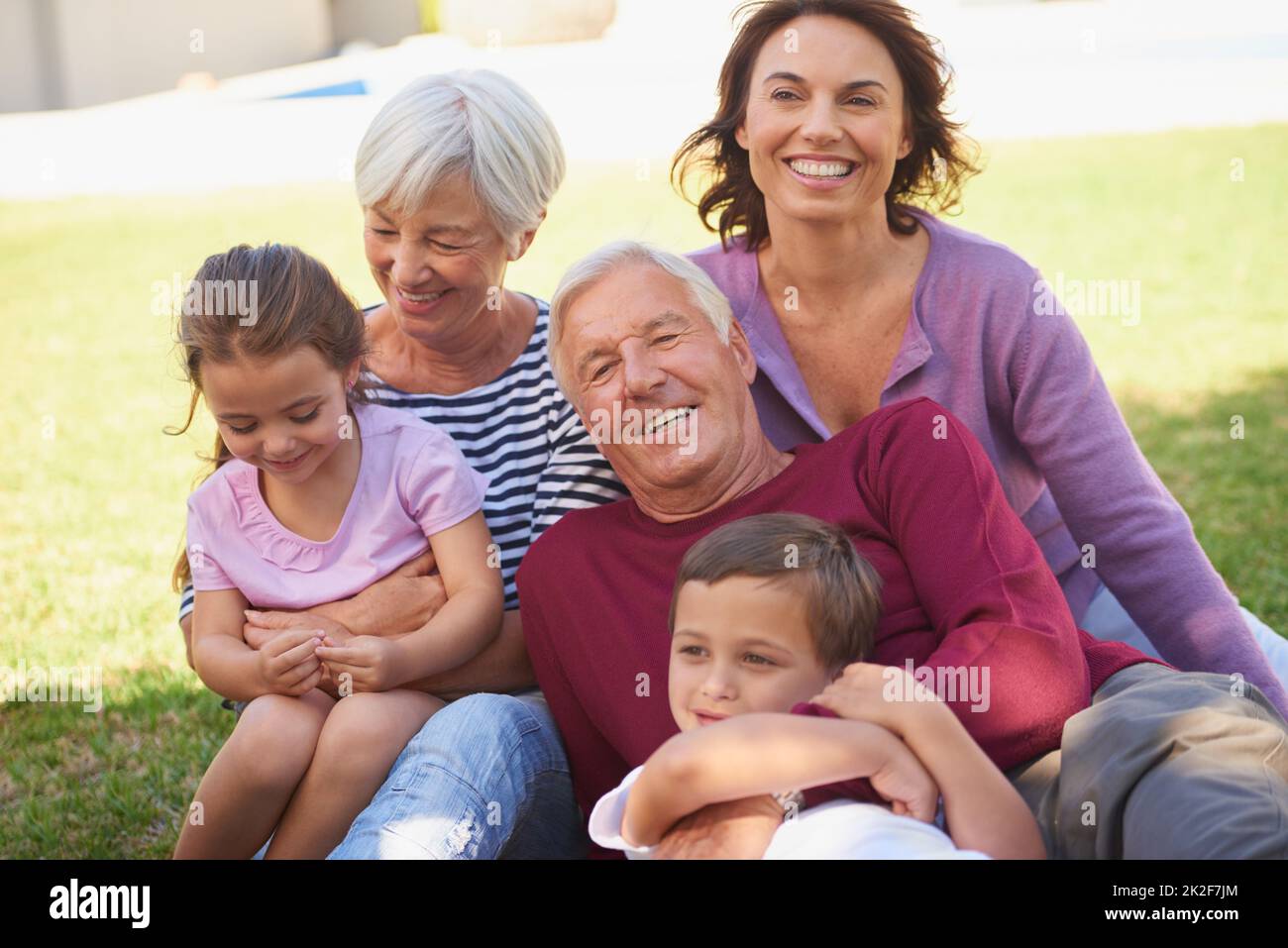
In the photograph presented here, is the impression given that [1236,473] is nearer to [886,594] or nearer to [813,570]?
[886,594]

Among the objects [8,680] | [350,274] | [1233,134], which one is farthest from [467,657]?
[1233,134]

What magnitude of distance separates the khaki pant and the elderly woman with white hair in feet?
3.07

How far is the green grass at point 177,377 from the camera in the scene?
4.12 metres

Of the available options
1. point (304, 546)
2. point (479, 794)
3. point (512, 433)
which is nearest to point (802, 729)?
point (479, 794)

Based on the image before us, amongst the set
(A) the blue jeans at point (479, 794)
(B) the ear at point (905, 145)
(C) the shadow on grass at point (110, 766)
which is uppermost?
(B) the ear at point (905, 145)

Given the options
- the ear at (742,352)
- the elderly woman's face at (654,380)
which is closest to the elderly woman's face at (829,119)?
the ear at (742,352)

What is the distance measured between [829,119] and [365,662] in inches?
60.7

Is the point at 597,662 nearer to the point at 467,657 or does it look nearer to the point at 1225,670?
the point at 467,657

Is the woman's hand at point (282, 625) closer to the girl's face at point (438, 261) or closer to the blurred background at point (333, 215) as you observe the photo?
the blurred background at point (333, 215)

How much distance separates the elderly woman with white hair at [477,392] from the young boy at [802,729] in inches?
15.1

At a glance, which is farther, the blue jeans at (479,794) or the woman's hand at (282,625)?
the woman's hand at (282,625)

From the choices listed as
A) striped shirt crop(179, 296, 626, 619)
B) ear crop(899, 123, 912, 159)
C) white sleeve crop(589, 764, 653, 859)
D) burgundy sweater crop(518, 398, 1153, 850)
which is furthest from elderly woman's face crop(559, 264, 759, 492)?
ear crop(899, 123, 912, 159)
